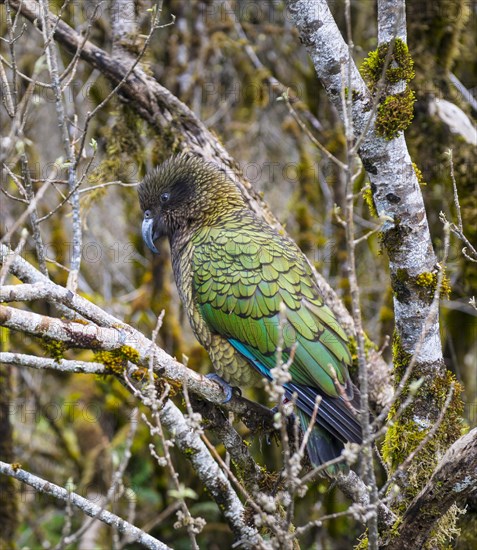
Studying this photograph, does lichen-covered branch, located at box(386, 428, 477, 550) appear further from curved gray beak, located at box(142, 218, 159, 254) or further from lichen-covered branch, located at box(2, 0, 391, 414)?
curved gray beak, located at box(142, 218, 159, 254)

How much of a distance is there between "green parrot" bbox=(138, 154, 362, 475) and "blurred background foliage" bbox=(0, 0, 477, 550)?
1.03 metres

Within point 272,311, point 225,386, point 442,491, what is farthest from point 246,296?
point 442,491

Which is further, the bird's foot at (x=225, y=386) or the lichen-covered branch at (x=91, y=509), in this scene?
the bird's foot at (x=225, y=386)

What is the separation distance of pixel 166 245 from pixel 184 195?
9.57 ft

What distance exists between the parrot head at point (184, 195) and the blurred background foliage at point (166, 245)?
783 mm

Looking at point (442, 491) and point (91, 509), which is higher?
point (91, 509)

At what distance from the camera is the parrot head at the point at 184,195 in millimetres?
5539

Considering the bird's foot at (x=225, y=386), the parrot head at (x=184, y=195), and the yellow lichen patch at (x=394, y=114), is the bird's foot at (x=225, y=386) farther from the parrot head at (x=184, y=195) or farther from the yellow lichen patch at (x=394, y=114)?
the yellow lichen patch at (x=394, y=114)

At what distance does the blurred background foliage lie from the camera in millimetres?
7195

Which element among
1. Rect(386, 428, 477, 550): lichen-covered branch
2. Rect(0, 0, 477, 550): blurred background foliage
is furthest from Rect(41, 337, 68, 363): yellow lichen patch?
Rect(0, 0, 477, 550): blurred background foliage

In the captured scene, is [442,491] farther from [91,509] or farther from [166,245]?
[166,245]

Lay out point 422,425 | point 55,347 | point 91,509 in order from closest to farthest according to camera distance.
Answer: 1. point 55,347
2. point 91,509
3. point 422,425

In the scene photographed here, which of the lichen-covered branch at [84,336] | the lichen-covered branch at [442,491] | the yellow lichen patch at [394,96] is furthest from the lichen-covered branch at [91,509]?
the yellow lichen patch at [394,96]

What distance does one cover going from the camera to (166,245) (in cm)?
852
